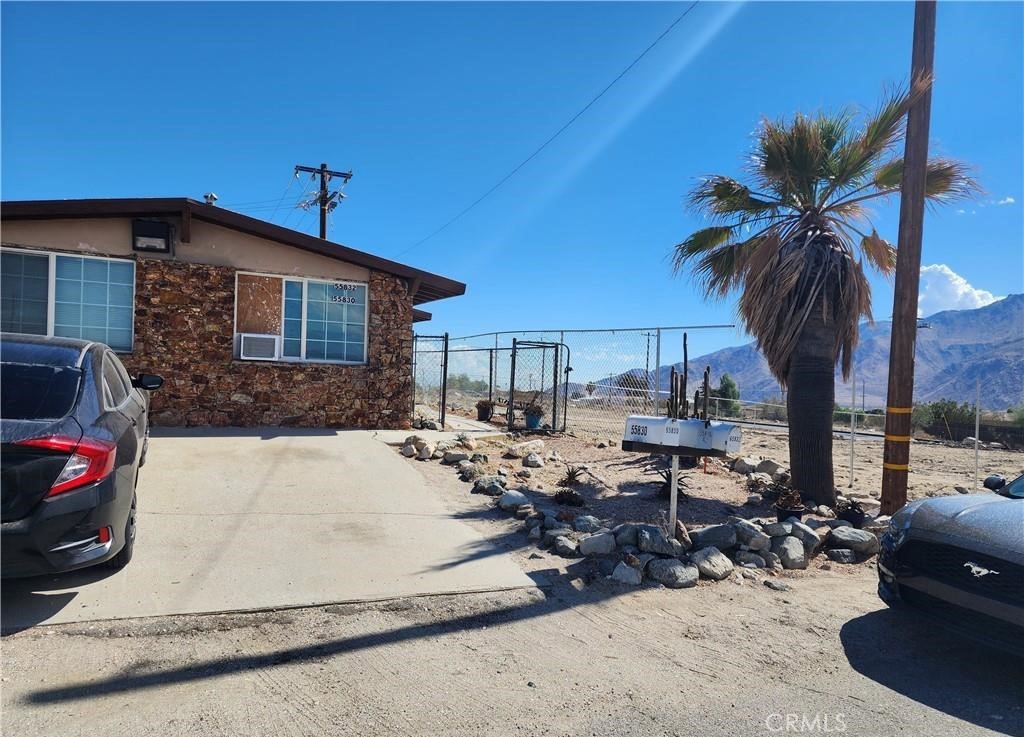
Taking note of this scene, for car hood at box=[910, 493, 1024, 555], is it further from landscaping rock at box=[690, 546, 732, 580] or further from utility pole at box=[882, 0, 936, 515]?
utility pole at box=[882, 0, 936, 515]

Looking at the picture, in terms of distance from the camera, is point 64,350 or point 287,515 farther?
point 287,515

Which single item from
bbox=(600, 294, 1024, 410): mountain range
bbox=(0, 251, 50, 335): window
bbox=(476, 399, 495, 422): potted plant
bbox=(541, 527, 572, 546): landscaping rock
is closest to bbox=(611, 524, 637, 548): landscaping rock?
bbox=(541, 527, 572, 546): landscaping rock

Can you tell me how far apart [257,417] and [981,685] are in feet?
32.8

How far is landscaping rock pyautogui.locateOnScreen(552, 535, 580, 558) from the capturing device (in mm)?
5465

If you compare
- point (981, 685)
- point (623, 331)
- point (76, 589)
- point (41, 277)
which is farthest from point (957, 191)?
point (41, 277)

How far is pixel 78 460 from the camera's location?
139 inches

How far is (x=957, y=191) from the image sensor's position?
8.21 metres

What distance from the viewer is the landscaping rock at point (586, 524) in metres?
6.11

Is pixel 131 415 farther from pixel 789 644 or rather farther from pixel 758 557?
pixel 758 557

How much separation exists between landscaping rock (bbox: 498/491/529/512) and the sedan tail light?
12.8ft

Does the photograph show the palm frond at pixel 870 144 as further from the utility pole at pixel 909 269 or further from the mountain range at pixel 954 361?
the mountain range at pixel 954 361

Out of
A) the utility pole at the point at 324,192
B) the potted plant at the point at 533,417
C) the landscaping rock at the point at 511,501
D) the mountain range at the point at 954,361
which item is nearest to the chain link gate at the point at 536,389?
the potted plant at the point at 533,417

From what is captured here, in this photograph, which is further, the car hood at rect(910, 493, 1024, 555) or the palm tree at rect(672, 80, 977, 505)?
the palm tree at rect(672, 80, 977, 505)

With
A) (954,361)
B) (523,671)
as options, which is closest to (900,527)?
(523,671)
